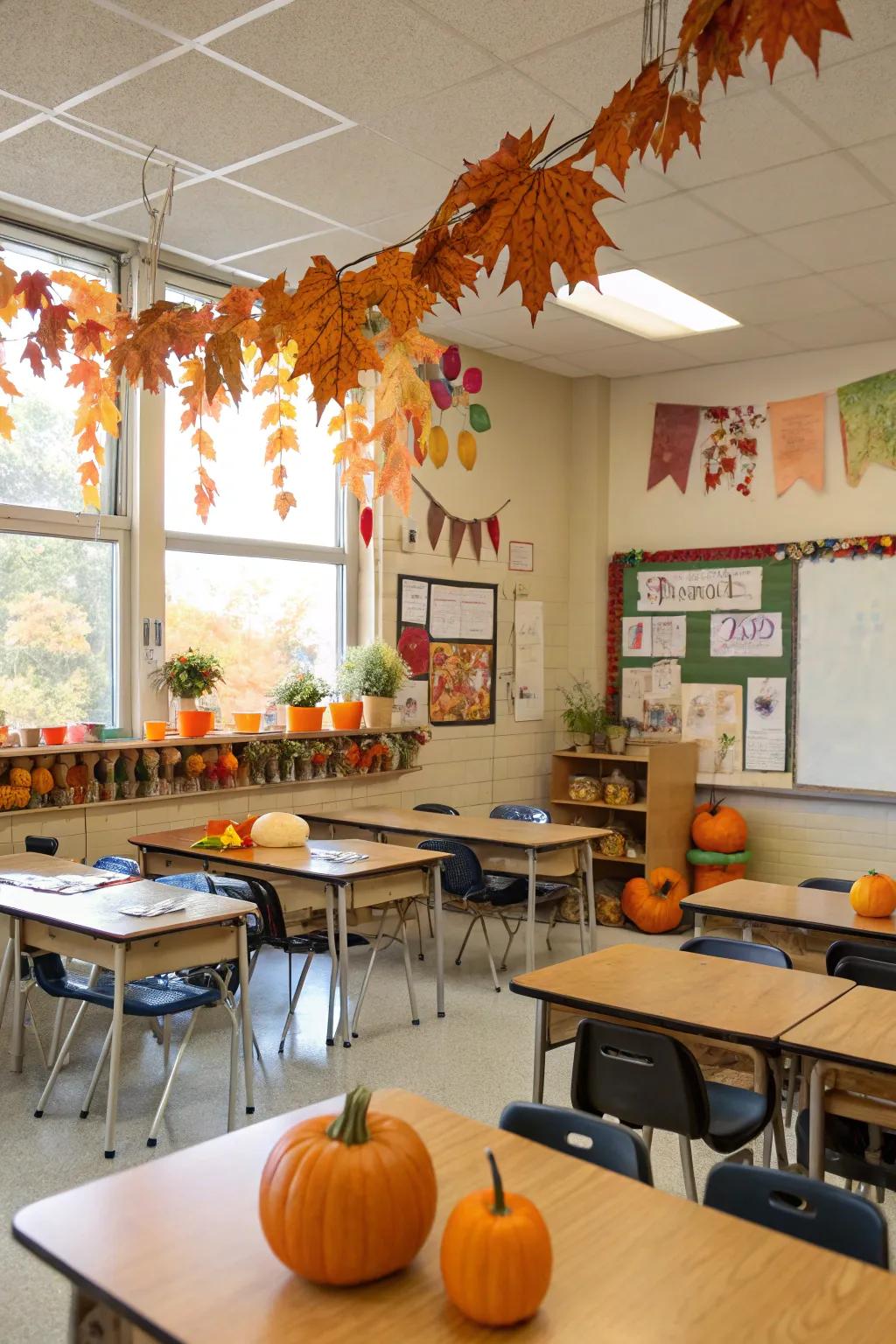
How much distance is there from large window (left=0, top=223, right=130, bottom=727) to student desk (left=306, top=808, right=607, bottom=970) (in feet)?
4.70

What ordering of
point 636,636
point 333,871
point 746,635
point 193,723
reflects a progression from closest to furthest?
1. point 333,871
2. point 193,723
3. point 746,635
4. point 636,636

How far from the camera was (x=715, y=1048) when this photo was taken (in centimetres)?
332

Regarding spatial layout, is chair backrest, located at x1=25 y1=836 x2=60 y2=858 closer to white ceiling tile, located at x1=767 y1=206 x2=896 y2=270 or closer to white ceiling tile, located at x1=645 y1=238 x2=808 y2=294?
white ceiling tile, located at x1=645 y1=238 x2=808 y2=294

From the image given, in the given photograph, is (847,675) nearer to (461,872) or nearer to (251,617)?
(461,872)

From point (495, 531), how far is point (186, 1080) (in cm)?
447

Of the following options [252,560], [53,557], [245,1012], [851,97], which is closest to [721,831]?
[252,560]

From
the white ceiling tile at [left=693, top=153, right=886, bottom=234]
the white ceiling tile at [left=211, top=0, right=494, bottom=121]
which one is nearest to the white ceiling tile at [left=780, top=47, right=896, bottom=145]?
the white ceiling tile at [left=693, top=153, right=886, bottom=234]

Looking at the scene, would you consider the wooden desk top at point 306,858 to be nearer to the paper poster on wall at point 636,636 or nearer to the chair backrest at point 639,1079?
the chair backrest at point 639,1079

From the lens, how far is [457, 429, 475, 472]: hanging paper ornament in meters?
7.63

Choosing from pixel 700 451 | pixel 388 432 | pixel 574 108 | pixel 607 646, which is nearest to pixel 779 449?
pixel 700 451

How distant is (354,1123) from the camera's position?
1.66m

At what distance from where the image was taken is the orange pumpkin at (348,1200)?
1.57 metres

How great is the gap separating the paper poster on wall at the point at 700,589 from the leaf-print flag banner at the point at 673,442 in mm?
618

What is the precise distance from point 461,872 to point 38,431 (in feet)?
9.80
